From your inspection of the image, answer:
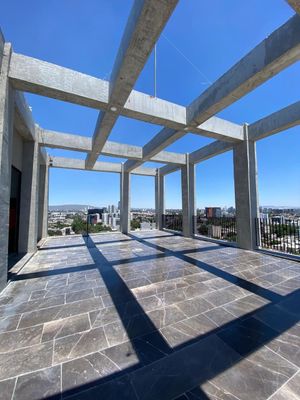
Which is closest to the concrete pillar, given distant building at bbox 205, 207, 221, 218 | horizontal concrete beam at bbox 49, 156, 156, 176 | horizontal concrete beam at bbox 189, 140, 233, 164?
horizontal concrete beam at bbox 49, 156, 156, 176

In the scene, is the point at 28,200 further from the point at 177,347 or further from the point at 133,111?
the point at 177,347

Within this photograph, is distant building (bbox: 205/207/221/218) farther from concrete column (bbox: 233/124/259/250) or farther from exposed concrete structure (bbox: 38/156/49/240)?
exposed concrete structure (bbox: 38/156/49/240)

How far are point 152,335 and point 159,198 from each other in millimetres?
9630

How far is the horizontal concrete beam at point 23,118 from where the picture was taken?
390cm

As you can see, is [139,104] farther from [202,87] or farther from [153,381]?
[153,381]

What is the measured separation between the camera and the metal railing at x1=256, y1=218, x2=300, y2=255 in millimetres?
4986

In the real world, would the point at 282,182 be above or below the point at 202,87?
below

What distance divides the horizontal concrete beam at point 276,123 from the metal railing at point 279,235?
2.54m

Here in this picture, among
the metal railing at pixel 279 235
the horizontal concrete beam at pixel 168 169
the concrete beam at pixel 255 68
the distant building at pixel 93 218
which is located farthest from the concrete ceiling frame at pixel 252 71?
the distant building at pixel 93 218

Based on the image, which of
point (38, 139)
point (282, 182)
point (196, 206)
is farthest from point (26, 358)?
point (282, 182)

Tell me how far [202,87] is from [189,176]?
15.7ft

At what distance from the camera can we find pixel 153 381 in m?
1.35

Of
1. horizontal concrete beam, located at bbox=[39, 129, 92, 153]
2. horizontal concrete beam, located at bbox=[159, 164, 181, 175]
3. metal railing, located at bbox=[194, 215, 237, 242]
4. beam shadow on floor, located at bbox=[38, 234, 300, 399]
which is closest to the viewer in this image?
beam shadow on floor, located at bbox=[38, 234, 300, 399]

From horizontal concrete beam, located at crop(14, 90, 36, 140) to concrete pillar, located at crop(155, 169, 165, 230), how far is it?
23.3 feet
